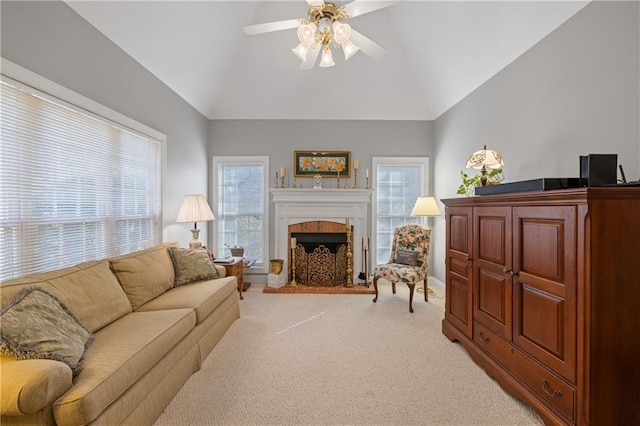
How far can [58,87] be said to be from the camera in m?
2.11

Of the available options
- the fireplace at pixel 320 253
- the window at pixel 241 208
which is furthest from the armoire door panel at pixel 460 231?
the window at pixel 241 208

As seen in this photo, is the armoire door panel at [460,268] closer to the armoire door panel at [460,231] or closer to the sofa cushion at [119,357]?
the armoire door panel at [460,231]

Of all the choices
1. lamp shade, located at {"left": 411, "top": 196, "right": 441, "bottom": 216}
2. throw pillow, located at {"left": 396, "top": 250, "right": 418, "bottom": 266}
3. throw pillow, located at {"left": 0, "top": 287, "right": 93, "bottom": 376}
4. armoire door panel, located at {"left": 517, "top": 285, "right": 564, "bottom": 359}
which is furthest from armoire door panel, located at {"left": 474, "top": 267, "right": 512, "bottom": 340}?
throw pillow, located at {"left": 0, "top": 287, "right": 93, "bottom": 376}

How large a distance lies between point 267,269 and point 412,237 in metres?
2.42

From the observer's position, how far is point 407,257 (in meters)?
4.04

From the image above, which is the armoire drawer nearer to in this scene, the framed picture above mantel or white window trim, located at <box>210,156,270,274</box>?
the framed picture above mantel

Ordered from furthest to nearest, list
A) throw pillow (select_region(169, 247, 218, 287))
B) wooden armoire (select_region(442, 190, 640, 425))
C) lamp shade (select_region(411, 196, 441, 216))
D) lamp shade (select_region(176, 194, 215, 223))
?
lamp shade (select_region(411, 196, 441, 216)), lamp shade (select_region(176, 194, 215, 223)), throw pillow (select_region(169, 247, 218, 287)), wooden armoire (select_region(442, 190, 640, 425))

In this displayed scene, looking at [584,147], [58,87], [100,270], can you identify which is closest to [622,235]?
[584,147]

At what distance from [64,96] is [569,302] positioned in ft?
11.6

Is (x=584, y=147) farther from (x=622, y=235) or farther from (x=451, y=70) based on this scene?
(x=451, y=70)

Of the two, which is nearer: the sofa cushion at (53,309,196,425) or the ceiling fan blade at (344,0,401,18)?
the sofa cushion at (53,309,196,425)

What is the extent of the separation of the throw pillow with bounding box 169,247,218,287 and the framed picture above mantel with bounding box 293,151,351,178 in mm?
2264

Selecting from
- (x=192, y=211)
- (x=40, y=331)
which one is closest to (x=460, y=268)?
(x=40, y=331)

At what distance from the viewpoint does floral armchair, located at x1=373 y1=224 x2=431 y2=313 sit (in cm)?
370
